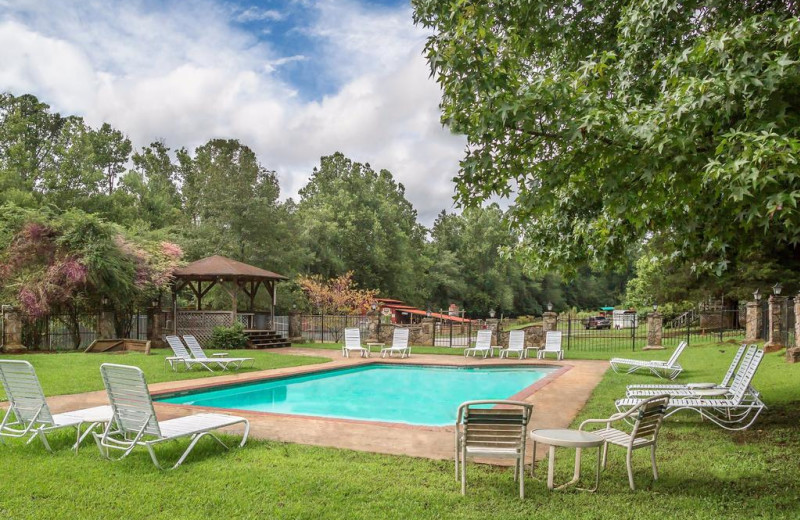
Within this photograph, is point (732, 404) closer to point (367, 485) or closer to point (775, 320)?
point (367, 485)

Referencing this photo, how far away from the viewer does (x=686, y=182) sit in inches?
185

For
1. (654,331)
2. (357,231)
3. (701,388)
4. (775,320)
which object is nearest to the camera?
(701,388)

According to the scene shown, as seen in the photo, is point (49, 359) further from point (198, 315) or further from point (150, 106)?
point (150, 106)

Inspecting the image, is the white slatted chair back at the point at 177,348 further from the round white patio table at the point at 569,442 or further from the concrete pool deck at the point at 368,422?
the round white patio table at the point at 569,442

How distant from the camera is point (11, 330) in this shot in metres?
17.6

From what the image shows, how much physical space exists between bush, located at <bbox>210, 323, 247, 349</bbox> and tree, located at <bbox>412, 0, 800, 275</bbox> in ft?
57.5

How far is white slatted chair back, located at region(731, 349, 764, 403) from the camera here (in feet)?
23.5

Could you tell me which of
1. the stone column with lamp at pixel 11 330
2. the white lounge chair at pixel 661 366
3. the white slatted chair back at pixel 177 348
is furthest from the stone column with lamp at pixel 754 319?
the stone column with lamp at pixel 11 330

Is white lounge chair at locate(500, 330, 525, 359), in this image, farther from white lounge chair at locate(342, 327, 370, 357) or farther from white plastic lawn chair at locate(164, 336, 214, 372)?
white plastic lawn chair at locate(164, 336, 214, 372)

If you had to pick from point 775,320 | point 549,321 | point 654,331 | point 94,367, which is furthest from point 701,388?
point 549,321

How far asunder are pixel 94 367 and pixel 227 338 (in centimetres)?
820

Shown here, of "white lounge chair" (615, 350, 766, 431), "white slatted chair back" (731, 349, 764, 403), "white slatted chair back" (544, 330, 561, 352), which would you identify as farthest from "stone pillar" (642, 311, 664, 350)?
"white slatted chair back" (731, 349, 764, 403)

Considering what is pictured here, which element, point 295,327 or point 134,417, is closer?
point 134,417

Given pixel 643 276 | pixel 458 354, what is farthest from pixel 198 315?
pixel 643 276
